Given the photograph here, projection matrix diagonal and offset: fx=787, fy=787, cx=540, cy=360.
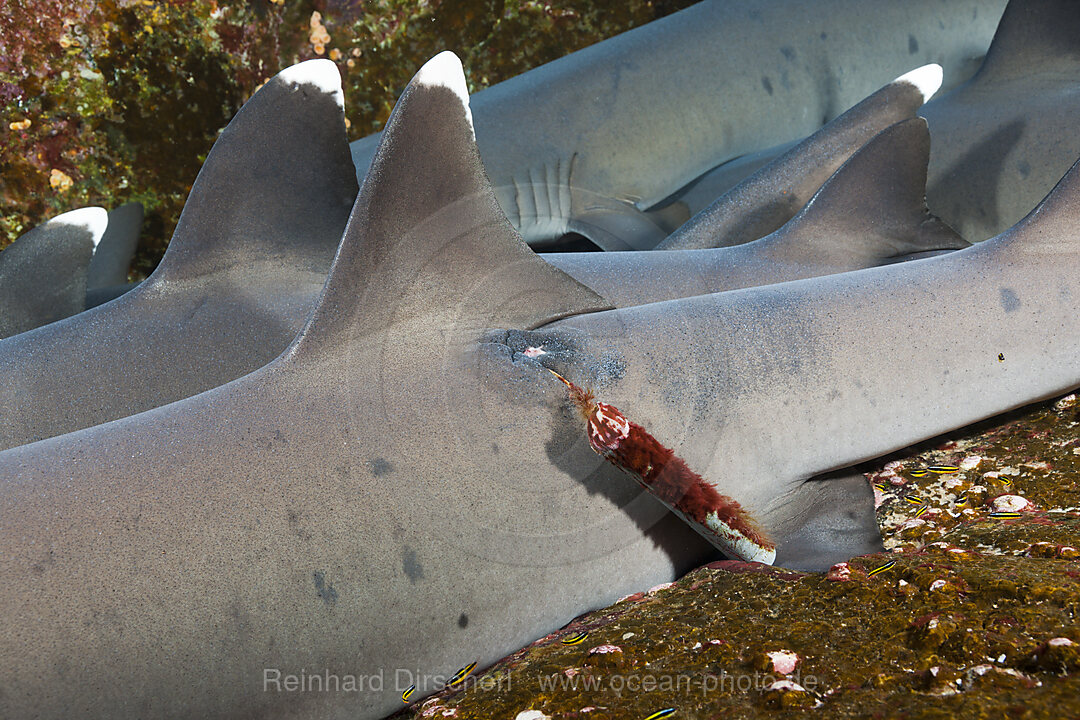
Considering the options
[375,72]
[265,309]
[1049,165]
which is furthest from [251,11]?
[1049,165]

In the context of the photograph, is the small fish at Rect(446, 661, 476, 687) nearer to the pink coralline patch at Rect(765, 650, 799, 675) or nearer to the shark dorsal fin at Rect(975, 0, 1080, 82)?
the pink coralline patch at Rect(765, 650, 799, 675)

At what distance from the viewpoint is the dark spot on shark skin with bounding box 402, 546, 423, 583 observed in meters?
1.28

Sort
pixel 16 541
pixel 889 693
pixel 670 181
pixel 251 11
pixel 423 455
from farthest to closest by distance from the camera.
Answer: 1. pixel 251 11
2. pixel 670 181
3. pixel 423 455
4. pixel 16 541
5. pixel 889 693

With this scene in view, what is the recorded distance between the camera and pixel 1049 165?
8.79 feet

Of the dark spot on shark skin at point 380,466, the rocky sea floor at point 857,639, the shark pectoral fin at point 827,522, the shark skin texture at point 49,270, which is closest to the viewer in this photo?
the rocky sea floor at point 857,639

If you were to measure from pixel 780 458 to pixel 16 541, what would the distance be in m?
1.31

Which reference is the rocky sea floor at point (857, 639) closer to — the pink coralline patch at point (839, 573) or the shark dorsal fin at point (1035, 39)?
the pink coralline patch at point (839, 573)

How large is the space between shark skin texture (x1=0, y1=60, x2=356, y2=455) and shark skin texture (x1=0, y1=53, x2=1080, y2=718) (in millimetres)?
527

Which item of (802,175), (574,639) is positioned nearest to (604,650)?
(574,639)

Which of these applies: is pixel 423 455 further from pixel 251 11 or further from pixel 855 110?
pixel 251 11

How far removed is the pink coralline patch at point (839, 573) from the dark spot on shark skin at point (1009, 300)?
0.73 m

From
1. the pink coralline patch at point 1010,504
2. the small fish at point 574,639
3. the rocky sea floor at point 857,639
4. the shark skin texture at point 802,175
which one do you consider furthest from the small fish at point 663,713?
the shark skin texture at point 802,175

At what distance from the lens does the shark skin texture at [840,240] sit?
211 cm

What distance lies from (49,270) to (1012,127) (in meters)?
3.32
